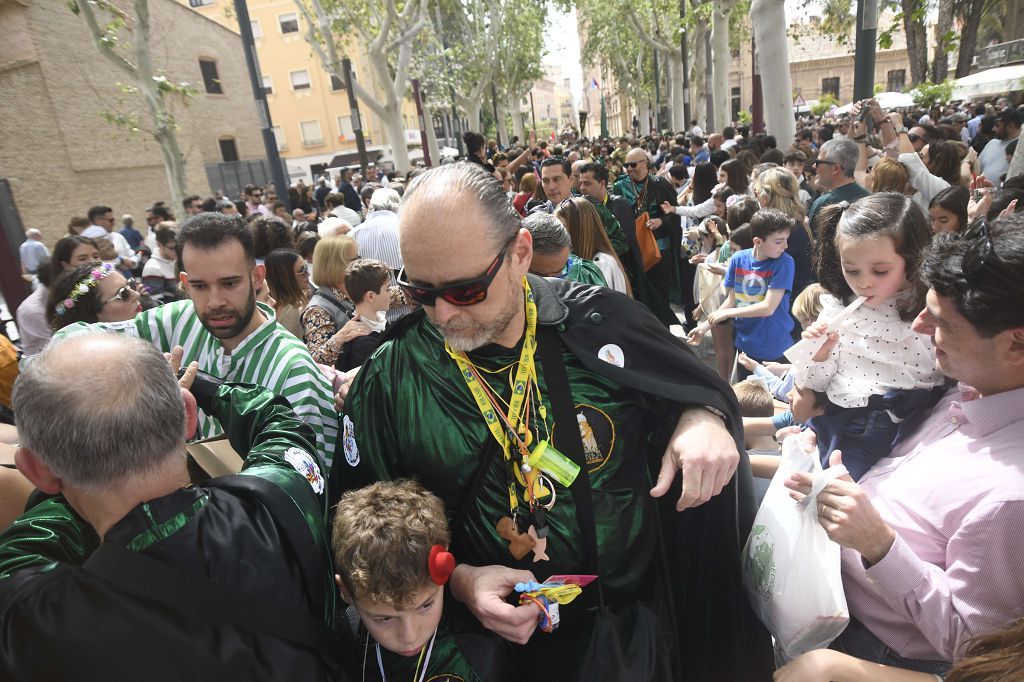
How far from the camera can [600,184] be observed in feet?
23.7

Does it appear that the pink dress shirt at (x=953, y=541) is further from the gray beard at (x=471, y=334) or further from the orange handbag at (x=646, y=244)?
the orange handbag at (x=646, y=244)

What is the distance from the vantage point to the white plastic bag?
1.74 metres

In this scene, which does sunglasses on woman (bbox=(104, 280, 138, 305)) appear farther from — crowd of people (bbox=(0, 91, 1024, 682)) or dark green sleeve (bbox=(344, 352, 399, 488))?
dark green sleeve (bbox=(344, 352, 399, 488))

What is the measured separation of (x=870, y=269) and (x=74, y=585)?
8.83 ft

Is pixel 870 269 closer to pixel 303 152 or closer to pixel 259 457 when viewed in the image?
pixel 259 457

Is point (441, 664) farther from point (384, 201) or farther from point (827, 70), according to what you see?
point (827, 70)

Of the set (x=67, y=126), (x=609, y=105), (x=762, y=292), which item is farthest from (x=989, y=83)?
(x=609, y=105)

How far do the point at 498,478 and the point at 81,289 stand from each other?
2.89 metres

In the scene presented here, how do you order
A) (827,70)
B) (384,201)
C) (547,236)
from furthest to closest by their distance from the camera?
(827,70)
(384,201)
(547,236)

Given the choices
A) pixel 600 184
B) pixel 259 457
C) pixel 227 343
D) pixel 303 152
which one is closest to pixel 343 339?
pixel 227 343

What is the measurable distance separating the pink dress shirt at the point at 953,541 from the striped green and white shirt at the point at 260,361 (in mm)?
1835

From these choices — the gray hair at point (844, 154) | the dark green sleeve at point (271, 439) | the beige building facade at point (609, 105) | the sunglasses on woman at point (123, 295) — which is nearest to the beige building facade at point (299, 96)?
the beige building facade at point (609, 105)

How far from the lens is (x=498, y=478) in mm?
1959

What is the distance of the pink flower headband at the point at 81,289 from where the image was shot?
3452 mm
